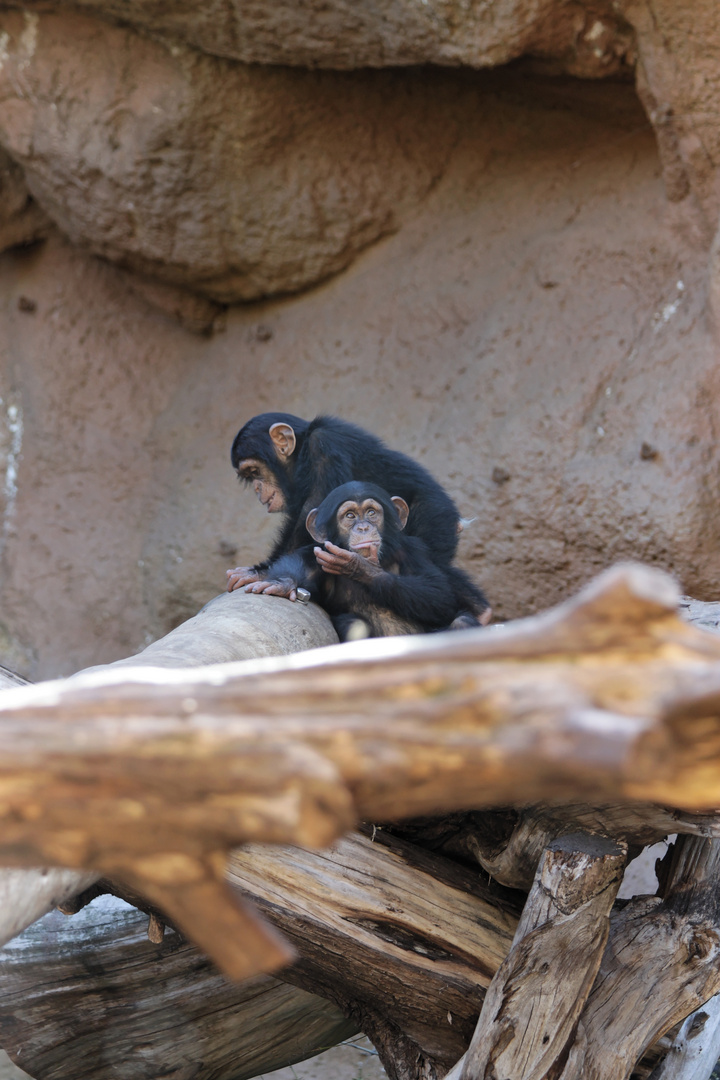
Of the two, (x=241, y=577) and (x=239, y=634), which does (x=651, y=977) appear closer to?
(x=239, y=634)

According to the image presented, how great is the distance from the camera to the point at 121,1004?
9.28ft

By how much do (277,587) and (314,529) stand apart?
442 mm

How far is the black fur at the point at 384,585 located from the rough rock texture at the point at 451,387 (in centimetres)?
146

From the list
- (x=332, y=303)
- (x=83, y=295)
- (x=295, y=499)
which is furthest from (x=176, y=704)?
(x=83, y=295)

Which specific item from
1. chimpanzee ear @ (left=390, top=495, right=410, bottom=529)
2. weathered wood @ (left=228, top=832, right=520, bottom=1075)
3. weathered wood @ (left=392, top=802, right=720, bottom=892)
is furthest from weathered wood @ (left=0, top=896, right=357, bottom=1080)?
chimpanzee ear @ (left=390, top=495, right=410, bottom=529)

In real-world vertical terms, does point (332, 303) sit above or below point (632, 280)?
below

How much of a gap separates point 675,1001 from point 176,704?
1868mm

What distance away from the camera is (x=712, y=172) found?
185 inches

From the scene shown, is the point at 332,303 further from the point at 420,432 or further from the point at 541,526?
the point at 541,526

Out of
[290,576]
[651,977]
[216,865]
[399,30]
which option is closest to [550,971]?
[651,977]

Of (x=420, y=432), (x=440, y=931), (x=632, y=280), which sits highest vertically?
(x=632, y=280)

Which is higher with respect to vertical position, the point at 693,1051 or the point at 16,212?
the point at 16,212

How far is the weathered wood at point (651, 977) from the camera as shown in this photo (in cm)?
233

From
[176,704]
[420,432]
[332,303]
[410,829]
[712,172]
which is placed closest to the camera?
[176,704]
